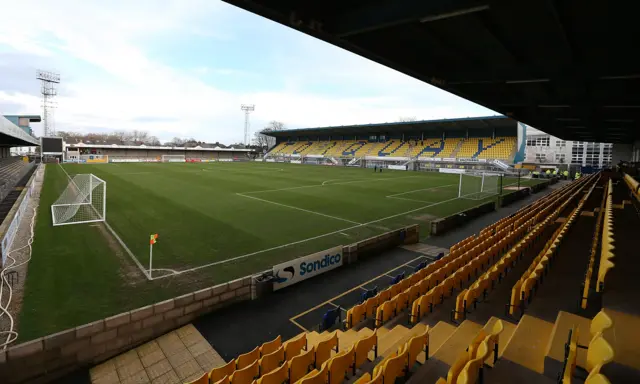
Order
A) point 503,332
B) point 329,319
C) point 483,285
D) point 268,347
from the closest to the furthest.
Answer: point 503,332
point 268,347
point 483,285
point 329,319

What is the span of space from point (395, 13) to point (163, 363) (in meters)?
7.74

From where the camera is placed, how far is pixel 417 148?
7250 cm

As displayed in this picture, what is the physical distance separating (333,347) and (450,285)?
141 inches

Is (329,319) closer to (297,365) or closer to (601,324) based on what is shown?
(297,365)

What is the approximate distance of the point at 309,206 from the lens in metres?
23.1

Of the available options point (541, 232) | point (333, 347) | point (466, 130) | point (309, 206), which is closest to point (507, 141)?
point (466, 130)

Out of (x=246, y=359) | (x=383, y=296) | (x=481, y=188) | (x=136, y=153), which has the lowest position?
(x=246, y=359)

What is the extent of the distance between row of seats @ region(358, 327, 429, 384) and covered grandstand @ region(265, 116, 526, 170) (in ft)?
194

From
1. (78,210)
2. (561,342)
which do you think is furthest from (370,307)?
(78,210)

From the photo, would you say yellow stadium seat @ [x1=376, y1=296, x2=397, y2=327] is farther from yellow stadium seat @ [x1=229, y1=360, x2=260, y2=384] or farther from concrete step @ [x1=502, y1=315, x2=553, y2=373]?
yellow stadium seat @ [x1=229, y1=360, x2=260, y2=384]

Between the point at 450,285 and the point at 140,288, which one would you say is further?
the point at 140,288

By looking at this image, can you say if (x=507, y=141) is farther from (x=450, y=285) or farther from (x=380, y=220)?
(x=450, y=285)

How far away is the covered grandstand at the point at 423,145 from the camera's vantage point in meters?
59.8

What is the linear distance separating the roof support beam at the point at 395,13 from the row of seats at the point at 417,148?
202 ft
